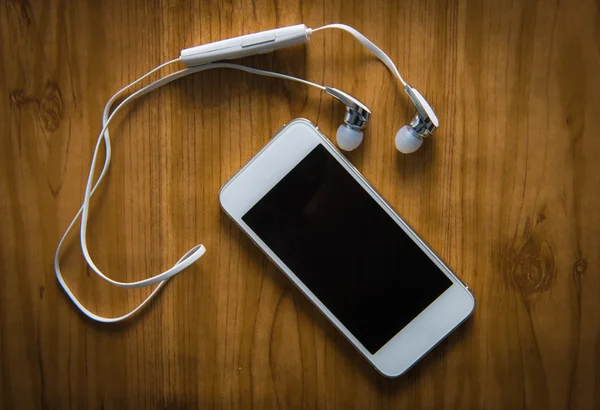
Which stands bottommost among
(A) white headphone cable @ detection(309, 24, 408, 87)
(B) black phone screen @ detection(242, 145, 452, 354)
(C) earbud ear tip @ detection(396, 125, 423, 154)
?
(B) black phone screen @ detection(242, 145, 452, 354)

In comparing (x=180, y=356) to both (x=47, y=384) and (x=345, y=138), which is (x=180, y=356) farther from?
(x=345, y=138)

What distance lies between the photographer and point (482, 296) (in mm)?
458

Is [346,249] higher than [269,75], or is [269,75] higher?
[269,75]

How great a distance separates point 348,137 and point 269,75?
0.33 ft

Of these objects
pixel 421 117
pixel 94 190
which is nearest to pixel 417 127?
pixel 421 117

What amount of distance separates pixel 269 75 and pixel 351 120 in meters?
0.10

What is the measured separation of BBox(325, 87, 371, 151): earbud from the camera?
16.3 inches

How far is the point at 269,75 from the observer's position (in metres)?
0.44

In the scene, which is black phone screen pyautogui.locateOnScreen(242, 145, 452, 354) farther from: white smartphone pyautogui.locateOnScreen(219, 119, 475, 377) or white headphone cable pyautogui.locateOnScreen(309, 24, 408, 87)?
white headphone cable pyautogui.locateOnScreen(309, 24, 408, 87)

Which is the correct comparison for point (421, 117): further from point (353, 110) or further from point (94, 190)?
point (94, 190)

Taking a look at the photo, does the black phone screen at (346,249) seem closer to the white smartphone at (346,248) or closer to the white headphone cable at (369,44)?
the white smartphone at (346,248)

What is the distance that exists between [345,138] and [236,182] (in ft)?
0.38

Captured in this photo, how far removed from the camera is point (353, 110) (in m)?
0.42

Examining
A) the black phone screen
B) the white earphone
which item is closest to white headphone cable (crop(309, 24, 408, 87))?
the white earphone
